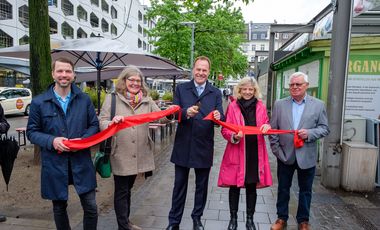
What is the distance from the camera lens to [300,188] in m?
4.23

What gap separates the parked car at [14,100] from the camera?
65.8 ft

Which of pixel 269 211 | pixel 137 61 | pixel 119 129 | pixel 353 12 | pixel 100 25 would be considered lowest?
pixel 269 211

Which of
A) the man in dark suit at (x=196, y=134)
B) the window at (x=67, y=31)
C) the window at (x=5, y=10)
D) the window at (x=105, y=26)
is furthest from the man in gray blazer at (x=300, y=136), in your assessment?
the window at (x=105, y=26)

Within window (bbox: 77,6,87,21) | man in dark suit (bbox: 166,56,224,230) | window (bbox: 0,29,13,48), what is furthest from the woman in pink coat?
window (bbox: 77,6,87,21)

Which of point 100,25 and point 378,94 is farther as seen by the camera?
point 100,25

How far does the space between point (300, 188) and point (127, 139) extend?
7.08 feet

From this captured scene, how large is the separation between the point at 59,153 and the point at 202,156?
1.50 meters

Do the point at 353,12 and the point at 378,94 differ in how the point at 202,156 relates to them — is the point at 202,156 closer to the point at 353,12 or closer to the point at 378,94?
the point at 353,12

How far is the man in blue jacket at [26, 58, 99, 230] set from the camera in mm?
3248

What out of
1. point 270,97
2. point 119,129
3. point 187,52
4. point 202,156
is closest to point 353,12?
point 202,156

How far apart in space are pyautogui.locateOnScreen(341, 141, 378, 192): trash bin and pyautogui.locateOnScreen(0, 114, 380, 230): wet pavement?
6.1 inches

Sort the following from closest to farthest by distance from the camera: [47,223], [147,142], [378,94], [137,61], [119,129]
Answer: [119,129], [147,142], [47,223], [378,94], [137,61]

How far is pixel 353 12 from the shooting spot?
19.8 ft

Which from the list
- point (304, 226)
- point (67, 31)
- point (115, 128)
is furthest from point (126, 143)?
point (67, 31)
